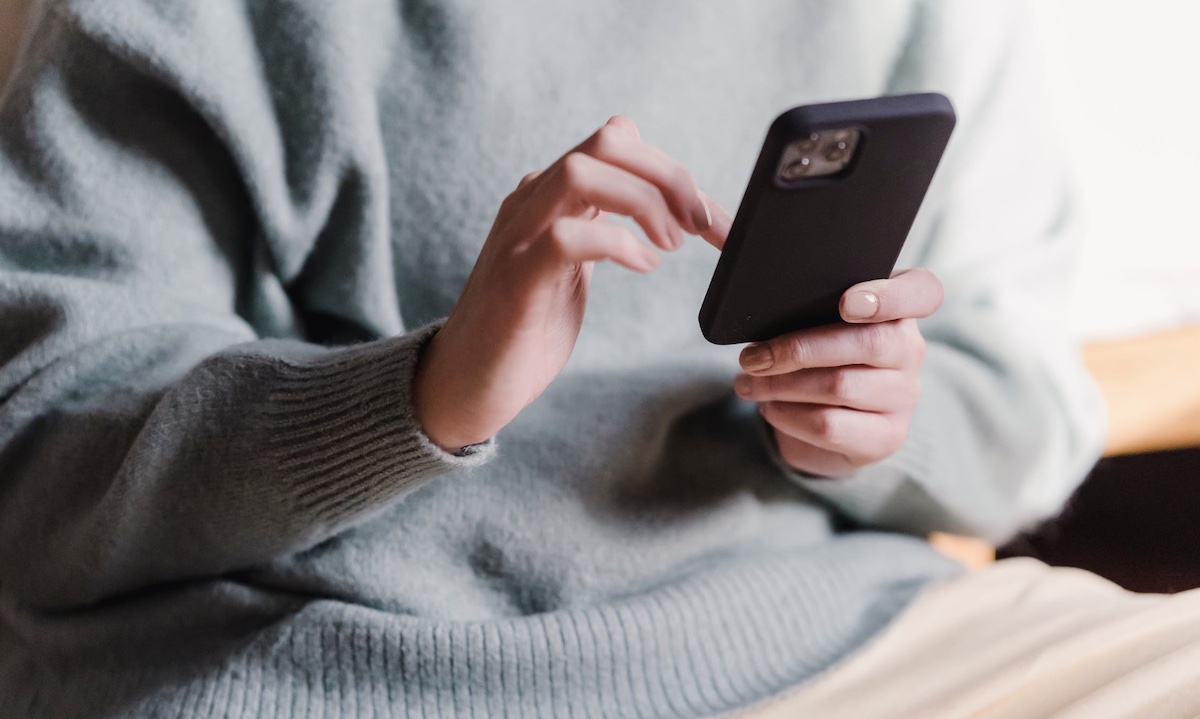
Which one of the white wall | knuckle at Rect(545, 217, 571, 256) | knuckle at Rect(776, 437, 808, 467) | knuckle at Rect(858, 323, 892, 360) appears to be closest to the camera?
knuckle at Rect(545, 217, 571, 256)

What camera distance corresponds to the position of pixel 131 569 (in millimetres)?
492

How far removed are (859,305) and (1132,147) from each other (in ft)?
1.93

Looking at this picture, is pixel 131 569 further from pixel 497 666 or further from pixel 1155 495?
pixel 1155 495

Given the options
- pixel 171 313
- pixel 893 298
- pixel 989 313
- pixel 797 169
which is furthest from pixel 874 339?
pixel 171 313

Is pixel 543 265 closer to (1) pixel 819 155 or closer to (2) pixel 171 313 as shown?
(1) pixel 819 155

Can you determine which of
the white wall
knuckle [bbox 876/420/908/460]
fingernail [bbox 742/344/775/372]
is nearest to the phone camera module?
fingernail [bbox 742/344/775/372]

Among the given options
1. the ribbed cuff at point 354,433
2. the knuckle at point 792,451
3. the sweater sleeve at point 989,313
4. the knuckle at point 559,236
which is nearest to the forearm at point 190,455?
the ribbed cuff at point 354,433

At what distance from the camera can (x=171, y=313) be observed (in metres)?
0.50

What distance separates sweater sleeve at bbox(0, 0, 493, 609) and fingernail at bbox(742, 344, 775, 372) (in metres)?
0.13

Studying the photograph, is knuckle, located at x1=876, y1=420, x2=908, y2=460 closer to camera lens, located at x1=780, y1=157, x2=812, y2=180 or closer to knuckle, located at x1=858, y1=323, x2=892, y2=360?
knuckle, located at x1=858, y1=323, x2=892, y2=360

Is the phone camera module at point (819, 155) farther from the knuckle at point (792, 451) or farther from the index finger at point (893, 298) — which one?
the knuckle at point (792, 451)

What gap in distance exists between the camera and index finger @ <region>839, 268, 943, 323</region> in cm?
42

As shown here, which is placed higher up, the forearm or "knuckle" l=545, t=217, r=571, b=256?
"knuckle" l=545, t=217, r=571, b=256

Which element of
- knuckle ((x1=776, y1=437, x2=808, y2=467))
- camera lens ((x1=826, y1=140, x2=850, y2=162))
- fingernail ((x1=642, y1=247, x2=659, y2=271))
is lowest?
knuckle ((x1=776, y1=437, x2=808, y2=467))
